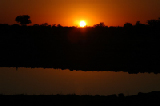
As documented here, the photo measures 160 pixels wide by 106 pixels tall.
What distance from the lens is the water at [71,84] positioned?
9.02 m

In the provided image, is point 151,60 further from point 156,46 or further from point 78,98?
point 78,98

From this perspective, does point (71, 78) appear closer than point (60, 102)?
No

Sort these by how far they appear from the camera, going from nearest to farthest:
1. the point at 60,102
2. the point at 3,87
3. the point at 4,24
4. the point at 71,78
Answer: the point at 60,102
the point at 3,87
the point at 71,78
the point at 4,24

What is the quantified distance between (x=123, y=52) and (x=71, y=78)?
991cm

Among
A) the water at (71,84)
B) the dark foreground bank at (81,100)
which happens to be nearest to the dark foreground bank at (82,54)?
the water at (71,84)

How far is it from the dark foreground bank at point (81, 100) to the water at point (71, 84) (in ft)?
3.65

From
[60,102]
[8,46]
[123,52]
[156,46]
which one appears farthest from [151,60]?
[60,102]

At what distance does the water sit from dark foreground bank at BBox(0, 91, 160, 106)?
111 centimetres

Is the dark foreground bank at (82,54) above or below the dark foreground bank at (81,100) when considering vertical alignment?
below

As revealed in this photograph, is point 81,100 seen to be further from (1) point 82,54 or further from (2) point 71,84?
(1) point 82,54

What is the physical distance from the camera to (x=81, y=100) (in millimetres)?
7473

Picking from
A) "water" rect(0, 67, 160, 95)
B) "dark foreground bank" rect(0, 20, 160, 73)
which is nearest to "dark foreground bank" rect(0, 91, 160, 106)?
"water" rect(0, 67, 160, 95)

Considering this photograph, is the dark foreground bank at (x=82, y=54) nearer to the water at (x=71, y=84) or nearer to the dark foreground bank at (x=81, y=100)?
the water at (x=71, y=84)

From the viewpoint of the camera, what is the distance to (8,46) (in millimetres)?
22359
